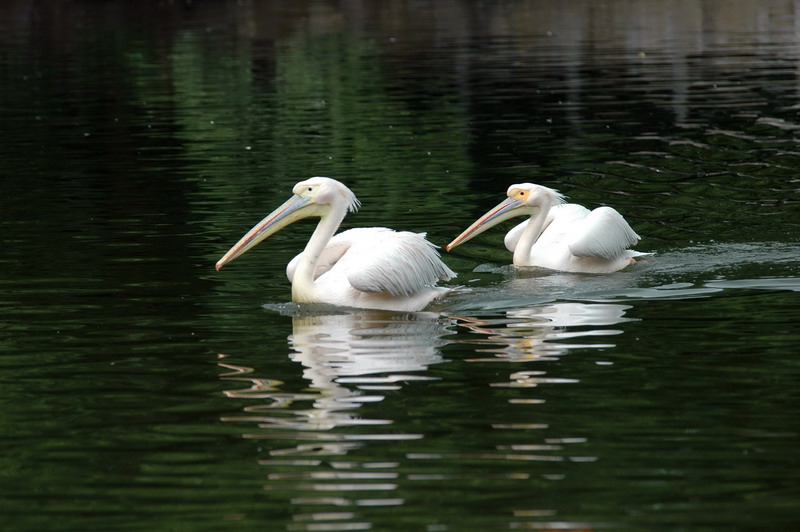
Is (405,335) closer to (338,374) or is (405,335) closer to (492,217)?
(338,374)

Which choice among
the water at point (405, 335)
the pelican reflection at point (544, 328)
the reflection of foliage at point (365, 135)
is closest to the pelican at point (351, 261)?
the water at point (405, 335)

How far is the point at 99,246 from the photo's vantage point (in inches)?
438

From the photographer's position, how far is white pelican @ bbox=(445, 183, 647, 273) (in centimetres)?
969

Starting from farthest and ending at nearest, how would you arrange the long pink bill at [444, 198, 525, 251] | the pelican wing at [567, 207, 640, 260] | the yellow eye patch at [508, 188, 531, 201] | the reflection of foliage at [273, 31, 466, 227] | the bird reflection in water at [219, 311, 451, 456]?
the reflection of foliage at [273, 31, 466, 227]
the yellow eye patch at [508, 188, 531, 201]
the long pink bill at [444, 198, 525, 251]
the pelican wing at [567, 207, 640, 260]
the bird reflection in water at [219, 311, 451, 456]

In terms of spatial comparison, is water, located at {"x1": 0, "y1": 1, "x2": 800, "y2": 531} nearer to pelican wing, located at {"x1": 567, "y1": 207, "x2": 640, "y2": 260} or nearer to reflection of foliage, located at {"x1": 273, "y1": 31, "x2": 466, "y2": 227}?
reflection of foliage, located at {"x1": 273, "y1": 31, "x2": 466, "y2": 227}

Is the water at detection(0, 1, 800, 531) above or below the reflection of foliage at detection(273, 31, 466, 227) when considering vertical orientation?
below

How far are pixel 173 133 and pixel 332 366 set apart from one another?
42.4 ft

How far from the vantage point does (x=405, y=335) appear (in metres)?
8.01

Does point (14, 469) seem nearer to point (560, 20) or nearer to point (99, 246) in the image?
point (99, 246)

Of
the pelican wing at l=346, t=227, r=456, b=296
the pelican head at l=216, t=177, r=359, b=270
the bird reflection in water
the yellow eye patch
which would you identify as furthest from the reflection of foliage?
the bird reflection in water

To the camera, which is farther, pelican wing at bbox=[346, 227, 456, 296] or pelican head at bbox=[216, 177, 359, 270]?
pelican head at bbox=[216, 177, 359, 270]

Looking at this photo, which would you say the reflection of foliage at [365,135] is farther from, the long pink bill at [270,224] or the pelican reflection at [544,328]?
the pelican reflection at [544,328]

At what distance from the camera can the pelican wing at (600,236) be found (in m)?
9.62

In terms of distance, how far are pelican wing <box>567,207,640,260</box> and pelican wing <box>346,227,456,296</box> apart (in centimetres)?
113
